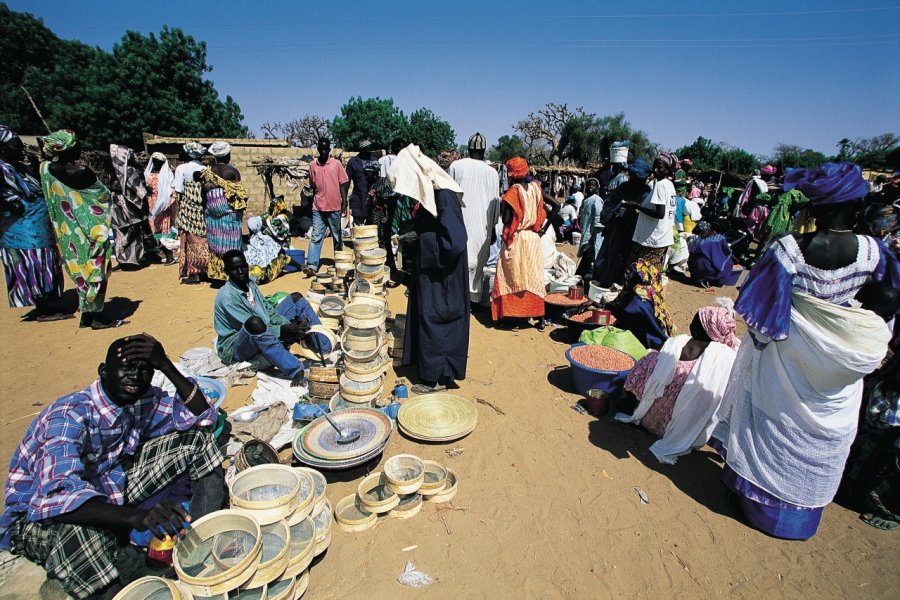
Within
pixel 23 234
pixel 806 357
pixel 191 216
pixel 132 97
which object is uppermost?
pixel 132 97

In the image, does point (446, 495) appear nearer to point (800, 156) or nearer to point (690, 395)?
point (690, 395)

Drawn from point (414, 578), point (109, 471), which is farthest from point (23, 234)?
point (414, 578)

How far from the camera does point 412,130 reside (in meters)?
41.2

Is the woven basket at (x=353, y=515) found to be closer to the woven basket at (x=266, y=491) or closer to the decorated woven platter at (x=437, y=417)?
the woven basket at (x=266, y=491)

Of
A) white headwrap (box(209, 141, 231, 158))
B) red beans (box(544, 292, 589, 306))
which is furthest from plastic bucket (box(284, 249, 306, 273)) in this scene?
red beans (box(544, 292, 589, 306))

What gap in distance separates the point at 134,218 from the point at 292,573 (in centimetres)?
823

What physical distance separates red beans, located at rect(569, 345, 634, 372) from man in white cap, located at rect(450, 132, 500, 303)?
210 cm

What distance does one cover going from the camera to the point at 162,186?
7.89 meters

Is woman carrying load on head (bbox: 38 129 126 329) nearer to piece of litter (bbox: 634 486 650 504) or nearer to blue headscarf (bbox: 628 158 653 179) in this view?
piece of litter (bbox: 634 486 650 504)

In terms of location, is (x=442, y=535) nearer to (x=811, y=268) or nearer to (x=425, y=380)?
(x=425, y=380)

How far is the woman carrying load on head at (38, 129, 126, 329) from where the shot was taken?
16.5 ft

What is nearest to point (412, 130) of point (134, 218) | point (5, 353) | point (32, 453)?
point (134, 218)

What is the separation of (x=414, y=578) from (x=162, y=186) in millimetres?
8303

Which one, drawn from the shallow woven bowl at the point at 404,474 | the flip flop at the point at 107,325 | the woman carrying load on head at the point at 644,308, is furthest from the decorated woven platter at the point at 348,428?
the flip flop at the point at 107,325
